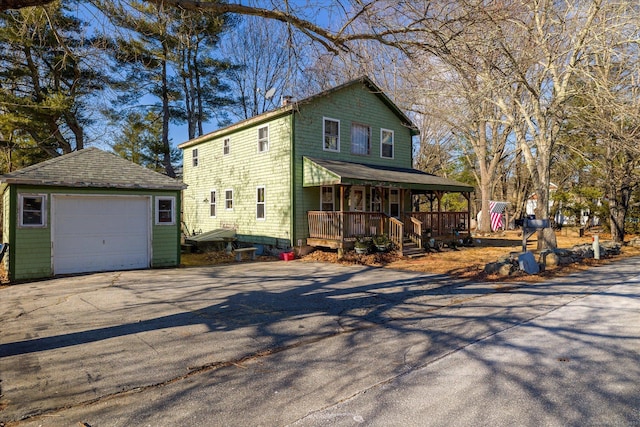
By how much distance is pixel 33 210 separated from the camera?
1025 cm

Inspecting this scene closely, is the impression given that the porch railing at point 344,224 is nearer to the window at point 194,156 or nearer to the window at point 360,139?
the window at point 360,139

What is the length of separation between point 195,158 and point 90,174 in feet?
33.1

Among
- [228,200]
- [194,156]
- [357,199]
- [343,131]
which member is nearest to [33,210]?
[228,200]

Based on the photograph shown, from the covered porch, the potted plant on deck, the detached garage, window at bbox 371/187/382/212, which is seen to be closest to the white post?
the covered porch

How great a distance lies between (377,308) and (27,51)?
1616 cm

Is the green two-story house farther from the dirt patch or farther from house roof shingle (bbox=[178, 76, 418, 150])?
the dirt patch

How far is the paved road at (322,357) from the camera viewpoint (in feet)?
10.5

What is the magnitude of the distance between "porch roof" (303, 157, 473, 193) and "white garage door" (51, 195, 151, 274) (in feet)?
Result: 18.5

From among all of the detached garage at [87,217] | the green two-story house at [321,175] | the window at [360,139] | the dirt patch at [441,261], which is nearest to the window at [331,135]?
the green two-story house at [321,175]

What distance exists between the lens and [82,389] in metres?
3.65

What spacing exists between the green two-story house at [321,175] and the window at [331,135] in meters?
0.04

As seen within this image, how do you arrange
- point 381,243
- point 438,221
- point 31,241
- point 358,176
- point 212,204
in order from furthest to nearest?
point 212,204
point 438,221
point 381,243
point 358,176
point 31,241

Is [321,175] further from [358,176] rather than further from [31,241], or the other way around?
[31,241]

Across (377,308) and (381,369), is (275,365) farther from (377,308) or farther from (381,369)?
(377,308)
